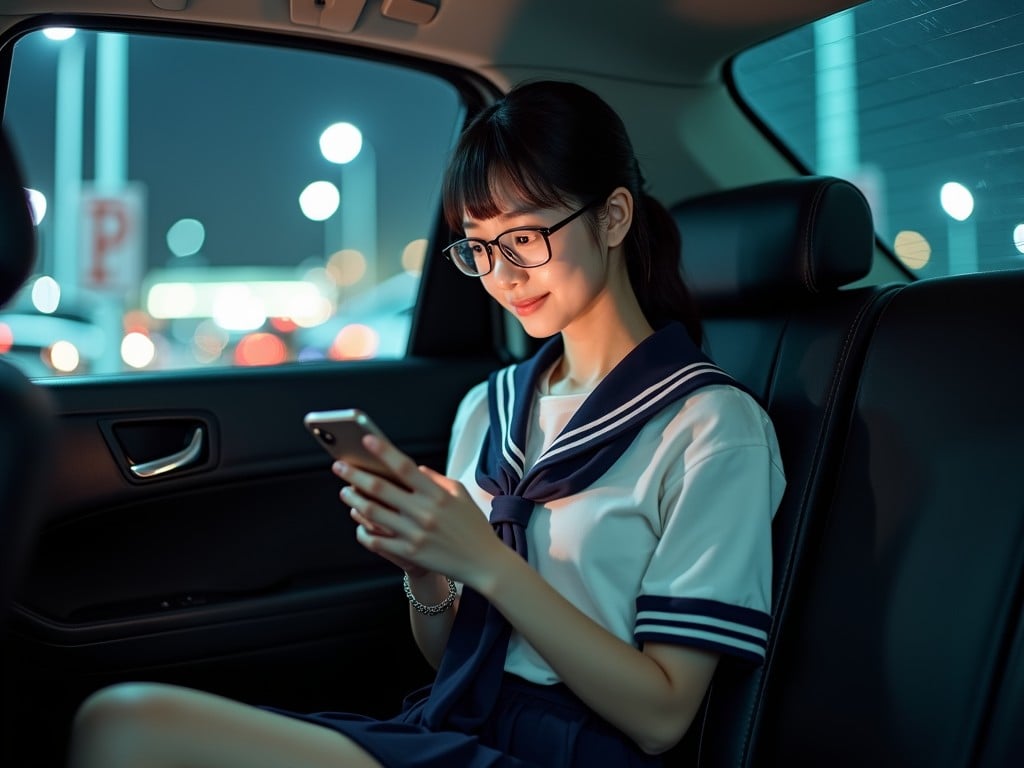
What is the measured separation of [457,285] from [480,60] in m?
0.52

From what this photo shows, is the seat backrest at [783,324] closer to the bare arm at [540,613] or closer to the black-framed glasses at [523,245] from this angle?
the bare arm at [540,613]

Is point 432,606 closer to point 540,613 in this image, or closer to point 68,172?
point 540,613

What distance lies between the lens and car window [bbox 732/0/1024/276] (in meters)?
1.93

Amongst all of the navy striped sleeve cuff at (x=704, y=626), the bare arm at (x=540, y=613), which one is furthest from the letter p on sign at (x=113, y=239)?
the navy striped sleeve cuff at (x=704, y=626)

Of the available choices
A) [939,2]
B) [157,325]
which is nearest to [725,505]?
[939,2]

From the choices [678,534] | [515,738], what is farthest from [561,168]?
[515,738]

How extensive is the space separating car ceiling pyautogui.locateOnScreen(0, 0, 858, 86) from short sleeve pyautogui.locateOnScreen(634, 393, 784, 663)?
3.42 ft

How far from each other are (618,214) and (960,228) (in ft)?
2.75

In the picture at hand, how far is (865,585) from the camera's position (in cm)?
144

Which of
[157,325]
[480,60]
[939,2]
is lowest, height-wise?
[157,325]

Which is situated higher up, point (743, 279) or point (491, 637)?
point (743, 279)

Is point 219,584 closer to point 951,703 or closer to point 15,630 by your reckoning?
point 15,630

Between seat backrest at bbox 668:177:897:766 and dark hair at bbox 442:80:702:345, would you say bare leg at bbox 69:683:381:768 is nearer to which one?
seat backrest at bbox 668:177:897:766

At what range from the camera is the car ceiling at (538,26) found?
198 cm
